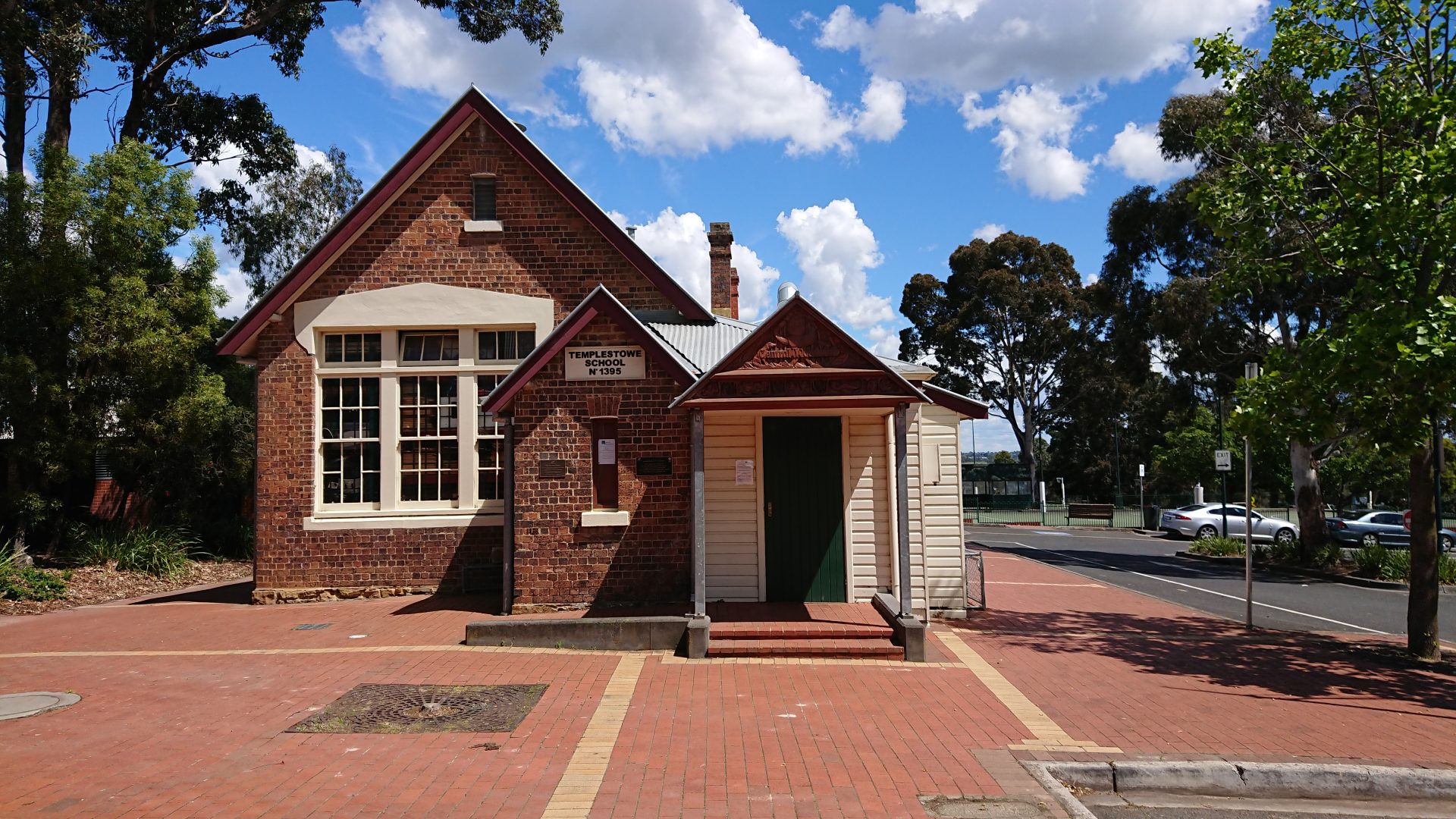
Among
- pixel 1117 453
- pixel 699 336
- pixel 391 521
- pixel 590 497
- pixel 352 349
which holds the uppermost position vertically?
pixel 699 336

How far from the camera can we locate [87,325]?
51.3 feet

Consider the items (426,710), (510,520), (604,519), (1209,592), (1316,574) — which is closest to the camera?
(426,710)

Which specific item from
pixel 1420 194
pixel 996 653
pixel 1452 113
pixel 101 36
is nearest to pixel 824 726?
pixel 996 653

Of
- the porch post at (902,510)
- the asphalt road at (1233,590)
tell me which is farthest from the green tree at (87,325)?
the asphalt road at (1233,590)

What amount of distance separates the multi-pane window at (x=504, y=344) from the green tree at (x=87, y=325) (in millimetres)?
6773

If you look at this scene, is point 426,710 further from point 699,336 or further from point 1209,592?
point 1209,592

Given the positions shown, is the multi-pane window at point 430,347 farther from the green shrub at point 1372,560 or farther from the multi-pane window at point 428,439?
the green shrub at point 1372,560

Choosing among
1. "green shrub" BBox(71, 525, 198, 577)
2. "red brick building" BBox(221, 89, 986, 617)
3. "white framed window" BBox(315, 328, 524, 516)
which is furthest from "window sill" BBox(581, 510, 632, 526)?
"green shrub" BBox(71, 525, 198, 577)

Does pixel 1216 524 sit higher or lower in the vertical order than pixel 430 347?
lower

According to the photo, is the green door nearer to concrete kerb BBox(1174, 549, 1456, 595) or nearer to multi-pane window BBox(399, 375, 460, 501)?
multi-pane window BBox(399, 375, 460, 501)

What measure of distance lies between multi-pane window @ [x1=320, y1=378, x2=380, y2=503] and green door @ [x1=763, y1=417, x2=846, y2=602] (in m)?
6.19

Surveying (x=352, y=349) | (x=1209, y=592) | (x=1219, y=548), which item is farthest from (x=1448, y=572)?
(x=352, y=349)

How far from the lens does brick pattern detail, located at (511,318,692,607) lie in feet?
36.6

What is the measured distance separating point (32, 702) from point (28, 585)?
762 centimetres
